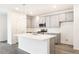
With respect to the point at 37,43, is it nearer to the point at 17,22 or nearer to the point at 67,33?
the point at 17,22

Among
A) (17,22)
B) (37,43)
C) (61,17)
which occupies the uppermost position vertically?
(61,17)

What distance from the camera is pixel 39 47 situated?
3141 mm

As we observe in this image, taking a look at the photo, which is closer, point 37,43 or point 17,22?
point 17,22

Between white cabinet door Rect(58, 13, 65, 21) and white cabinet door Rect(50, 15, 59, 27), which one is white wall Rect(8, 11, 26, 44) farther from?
white cabinet door Rect(58, 13, 65, 21)

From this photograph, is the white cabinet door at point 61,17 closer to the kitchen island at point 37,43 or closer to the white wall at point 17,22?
the kitchen island at point 37,43

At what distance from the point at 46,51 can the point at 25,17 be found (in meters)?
1.31

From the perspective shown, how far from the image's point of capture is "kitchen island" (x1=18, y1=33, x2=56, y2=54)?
290 centimetres

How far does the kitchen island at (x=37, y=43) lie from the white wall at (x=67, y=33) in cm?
51

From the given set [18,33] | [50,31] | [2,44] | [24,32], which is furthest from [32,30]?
[2,44]

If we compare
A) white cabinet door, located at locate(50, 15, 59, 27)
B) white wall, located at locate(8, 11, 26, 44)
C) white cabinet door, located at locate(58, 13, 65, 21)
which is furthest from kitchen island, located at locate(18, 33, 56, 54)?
white cabinet door, located at locate(58, 13, 65, 21)

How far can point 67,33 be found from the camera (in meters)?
3.68

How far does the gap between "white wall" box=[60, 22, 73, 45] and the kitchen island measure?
1.68 ft

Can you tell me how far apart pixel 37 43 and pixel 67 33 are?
4.57 feet

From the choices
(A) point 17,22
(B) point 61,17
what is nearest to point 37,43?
(A) point 17,22
